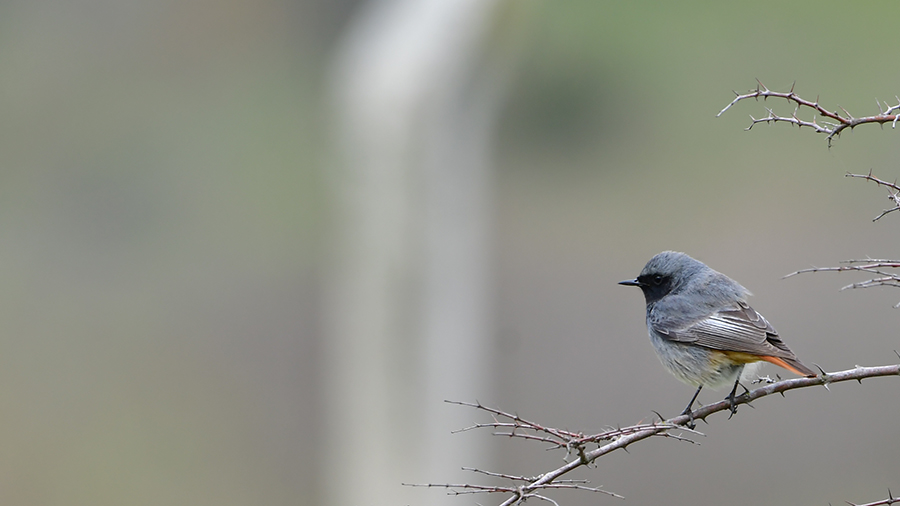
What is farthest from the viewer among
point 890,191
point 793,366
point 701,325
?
point 701,325

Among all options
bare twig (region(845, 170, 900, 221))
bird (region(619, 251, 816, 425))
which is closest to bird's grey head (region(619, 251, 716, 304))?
bird (region(619, 251, 816, 425))

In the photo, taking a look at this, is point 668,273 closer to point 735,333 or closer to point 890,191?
point 735,333

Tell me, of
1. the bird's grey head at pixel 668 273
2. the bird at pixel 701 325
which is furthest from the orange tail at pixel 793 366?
the bird's grey head at pixel 668 273

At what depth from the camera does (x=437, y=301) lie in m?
4.31

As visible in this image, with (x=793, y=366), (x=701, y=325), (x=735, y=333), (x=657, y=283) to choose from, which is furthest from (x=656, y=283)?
(x=793, y=366)

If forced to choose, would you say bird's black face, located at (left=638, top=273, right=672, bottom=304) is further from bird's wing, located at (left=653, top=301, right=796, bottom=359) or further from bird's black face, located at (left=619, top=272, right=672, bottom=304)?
bird's wing, located at (left=653, top=301, right=796, bottom=359)

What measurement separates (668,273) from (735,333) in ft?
1.02

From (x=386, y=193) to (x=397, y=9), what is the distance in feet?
3.53

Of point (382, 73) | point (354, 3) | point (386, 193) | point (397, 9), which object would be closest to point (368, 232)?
point (386, 193)

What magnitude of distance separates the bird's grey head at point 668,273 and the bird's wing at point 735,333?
13 cm

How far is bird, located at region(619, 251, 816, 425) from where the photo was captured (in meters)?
1.98

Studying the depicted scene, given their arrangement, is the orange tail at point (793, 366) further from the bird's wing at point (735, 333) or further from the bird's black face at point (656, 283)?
the bird's black face at point (656, 283)

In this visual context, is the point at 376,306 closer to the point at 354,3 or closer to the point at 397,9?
the point at 397,9

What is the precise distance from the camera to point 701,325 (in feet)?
6.97
